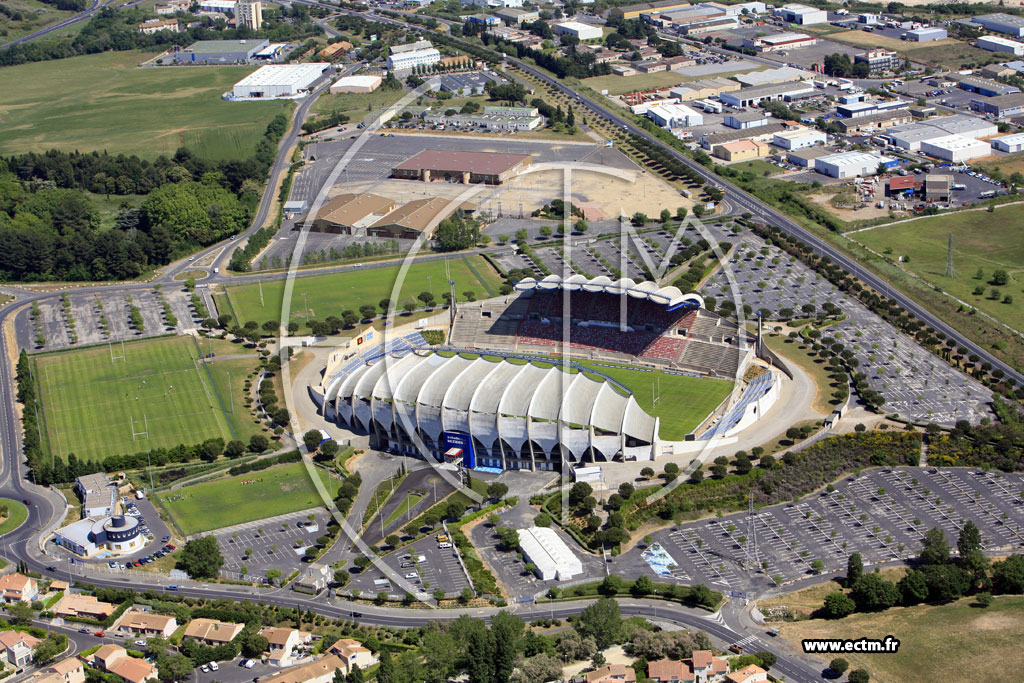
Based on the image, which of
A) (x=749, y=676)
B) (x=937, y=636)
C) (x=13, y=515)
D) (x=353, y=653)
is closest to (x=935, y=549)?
(x=937, y=636)

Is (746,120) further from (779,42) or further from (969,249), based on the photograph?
(969,249)

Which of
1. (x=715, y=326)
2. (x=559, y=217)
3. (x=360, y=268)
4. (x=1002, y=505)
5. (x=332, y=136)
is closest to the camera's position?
(x=1002, y=505)

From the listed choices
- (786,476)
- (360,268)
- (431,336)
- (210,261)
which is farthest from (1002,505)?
(210,261)

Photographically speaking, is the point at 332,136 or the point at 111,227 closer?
the point at 111,227

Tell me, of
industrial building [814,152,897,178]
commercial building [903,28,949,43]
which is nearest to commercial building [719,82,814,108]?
industrial building [814,152,897,178]

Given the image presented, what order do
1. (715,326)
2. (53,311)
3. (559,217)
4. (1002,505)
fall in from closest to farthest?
(1002,505) → (715,326) → (53,311) → (559,217)

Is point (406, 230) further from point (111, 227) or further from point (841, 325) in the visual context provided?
point (841, 325)

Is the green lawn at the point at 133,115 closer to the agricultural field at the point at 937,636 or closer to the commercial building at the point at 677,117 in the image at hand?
the commercial building at the point at 677,117

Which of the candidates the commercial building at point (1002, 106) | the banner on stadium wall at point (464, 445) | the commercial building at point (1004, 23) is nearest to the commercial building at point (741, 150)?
the commercial building at point (1002, 106)
